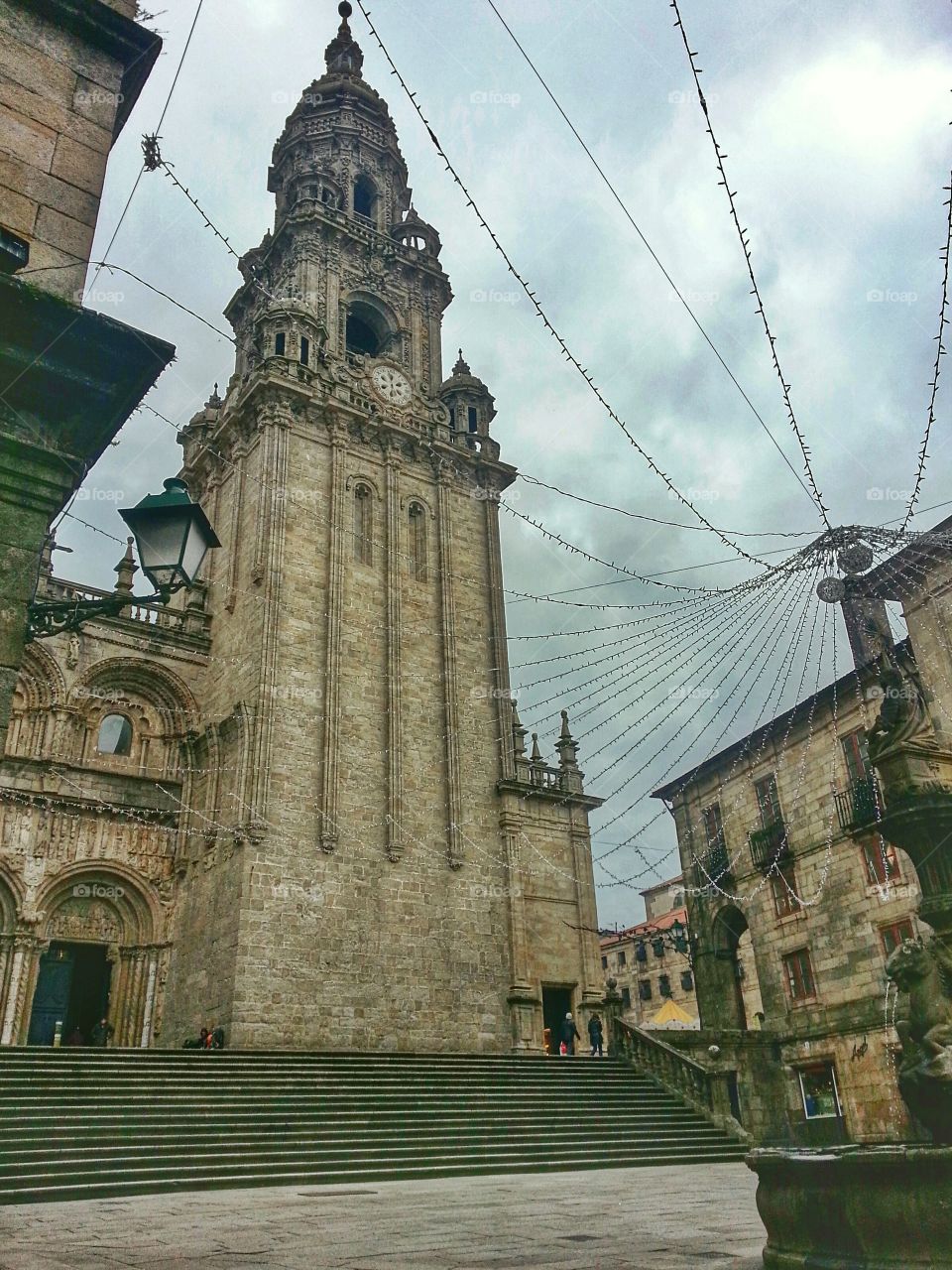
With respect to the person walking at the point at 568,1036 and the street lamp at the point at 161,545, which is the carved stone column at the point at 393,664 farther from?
the street lamp at the point at 161,545

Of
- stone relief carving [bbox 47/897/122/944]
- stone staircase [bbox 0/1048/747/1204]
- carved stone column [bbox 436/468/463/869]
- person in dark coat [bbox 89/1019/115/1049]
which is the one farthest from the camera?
carved stone column [bbox 436/468/463/869]

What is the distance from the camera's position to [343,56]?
3856 cm

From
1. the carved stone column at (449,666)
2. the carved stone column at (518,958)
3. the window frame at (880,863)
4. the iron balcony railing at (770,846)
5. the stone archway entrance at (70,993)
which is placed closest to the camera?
the stone archway entrance at (70,993)

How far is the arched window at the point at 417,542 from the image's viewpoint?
27844mm

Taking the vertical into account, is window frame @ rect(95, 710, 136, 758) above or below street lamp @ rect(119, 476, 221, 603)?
above

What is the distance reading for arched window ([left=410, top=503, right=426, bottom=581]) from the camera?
91.4 feet

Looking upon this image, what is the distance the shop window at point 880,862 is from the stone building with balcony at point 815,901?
4 centimetres

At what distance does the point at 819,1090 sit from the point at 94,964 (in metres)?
19.0

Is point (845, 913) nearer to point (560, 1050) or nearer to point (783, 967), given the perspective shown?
point (783, 967)

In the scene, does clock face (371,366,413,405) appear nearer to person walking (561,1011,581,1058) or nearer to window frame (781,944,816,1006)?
person walking (561,1011,581,1058)

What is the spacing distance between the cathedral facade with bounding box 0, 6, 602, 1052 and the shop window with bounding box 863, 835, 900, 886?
7.78 m

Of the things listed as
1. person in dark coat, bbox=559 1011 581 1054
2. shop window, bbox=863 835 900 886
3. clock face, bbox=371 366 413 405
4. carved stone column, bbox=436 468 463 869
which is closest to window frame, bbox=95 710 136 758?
carved stone column, bbox=436 468 463 869

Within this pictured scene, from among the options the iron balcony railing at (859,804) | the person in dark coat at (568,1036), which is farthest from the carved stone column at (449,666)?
the iron balcony railing at (859,804)

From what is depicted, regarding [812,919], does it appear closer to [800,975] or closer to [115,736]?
[800,975]
